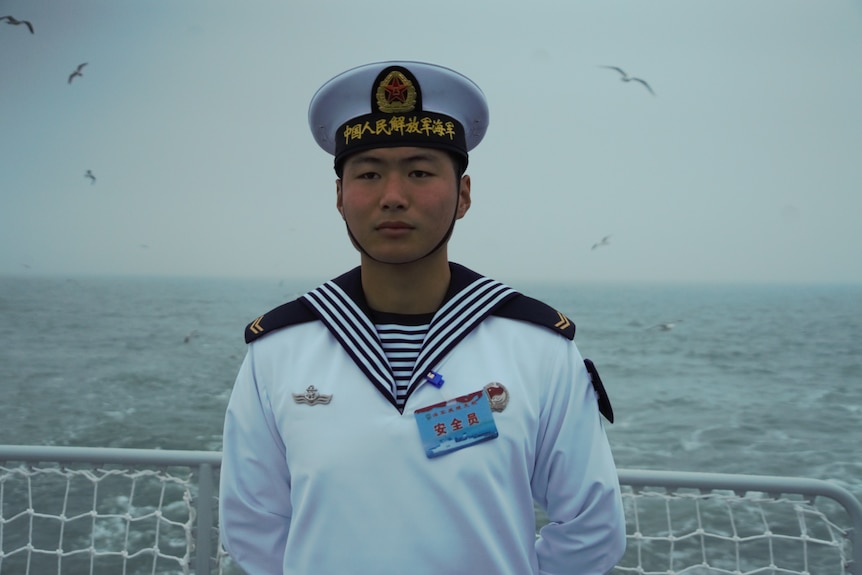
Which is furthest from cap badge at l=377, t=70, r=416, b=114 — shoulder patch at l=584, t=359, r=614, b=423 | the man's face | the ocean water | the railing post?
the ocean water

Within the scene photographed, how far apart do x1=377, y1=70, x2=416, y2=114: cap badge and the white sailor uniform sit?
0.35 metres

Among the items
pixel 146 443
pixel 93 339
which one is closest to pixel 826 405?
pixel 146 443

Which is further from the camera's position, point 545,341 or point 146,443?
point 146,443

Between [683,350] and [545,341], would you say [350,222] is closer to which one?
[545,341]

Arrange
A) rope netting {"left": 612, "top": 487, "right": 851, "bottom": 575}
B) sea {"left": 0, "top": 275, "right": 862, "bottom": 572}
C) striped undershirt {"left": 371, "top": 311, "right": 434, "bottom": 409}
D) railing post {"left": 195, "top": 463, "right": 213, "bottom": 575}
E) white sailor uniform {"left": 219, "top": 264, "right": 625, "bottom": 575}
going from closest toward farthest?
white sailor uniform {"left": 219, "top": 264, "right": 625, "bottom": 575} → striped undershirt {"left": 371, "top": 311, "right": 434, "bottom": 409} → railing post {"left": 195, "top": 463, "right": 213, "bottom": 575} → rope netting {"left": 612, "top": 487, "right": 851, "bottom": 575} → sea {"left": 0, "top": 275, "right": 862, "bottom": 572}

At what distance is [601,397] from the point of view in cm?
146

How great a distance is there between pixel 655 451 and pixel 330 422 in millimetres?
18440

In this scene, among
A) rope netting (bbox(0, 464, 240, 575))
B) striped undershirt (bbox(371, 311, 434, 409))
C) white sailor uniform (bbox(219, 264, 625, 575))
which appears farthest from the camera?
rope netting (bbox(0, 464, 240, 575))

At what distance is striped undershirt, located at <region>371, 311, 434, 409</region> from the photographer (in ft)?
4.55

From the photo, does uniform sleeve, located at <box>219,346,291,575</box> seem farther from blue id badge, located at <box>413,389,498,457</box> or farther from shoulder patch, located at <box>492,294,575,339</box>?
shoulder patch, located at <box>492,294,575,339</box>

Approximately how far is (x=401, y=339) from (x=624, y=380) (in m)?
29.9

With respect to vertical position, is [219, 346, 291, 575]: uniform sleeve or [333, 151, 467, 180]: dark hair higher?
[333, 151, 467, 180]: dark hair

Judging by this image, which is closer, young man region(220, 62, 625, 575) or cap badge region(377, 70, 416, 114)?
young man region(220, 62, 625, 575)

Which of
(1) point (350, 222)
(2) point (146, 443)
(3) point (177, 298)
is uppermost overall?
(1) point (350, 222)
